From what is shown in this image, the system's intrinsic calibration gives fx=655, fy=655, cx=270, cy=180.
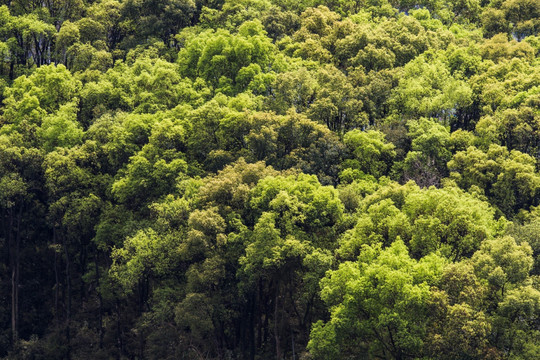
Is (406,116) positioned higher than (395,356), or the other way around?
(406,116)

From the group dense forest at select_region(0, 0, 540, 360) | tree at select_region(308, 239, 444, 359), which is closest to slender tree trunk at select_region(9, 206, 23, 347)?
dense forest at select_region(0, 0, 540, 360)

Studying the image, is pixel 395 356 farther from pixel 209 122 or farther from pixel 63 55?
pixel 63 55

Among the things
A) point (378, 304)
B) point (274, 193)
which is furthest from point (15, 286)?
point (378, 304)

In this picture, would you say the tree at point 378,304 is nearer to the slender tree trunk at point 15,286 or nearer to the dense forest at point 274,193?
the dense forest at point 274,193

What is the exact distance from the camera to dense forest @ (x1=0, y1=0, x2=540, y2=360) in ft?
114

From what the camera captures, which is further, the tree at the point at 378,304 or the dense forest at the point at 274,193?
the dense forest at the point at 274,193

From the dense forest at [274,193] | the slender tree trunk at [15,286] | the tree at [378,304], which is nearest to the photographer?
the tree at [378,304]

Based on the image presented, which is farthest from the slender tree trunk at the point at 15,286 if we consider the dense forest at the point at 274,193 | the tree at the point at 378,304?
the tree at the point at 378,304

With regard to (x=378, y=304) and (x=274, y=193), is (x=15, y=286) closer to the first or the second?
(x=274, y=193)

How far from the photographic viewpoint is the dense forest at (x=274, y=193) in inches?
1367

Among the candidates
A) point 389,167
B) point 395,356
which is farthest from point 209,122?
point 395,356

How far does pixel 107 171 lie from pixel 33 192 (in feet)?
21.5

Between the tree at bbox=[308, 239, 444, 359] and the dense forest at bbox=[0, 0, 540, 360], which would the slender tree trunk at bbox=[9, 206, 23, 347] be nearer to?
the dense forest at bbox=[0, 0, 540, 360]

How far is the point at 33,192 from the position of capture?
53.1 metres
